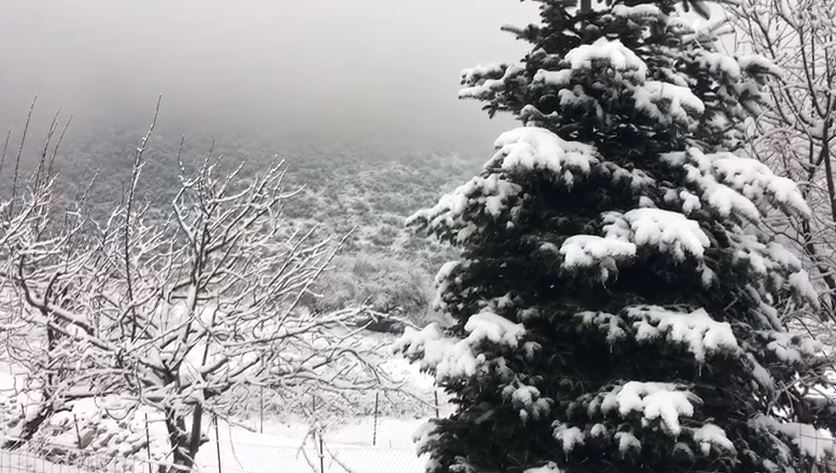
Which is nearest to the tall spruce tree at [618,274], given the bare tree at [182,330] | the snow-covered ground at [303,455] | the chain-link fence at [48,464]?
the bare tree at [182,330]

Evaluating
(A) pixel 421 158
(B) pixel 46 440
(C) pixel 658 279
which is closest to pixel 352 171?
(A) pixel 421 158

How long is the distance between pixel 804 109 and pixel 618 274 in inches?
146

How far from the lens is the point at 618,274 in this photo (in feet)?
15.1

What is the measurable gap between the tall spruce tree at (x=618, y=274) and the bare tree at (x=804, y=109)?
1.15 metres

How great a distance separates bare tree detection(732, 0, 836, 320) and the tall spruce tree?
45.5 inches

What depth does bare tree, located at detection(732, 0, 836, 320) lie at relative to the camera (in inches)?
231

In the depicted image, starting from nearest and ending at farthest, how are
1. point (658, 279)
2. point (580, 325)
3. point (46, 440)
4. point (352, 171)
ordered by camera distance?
point (580, 325) < point (658, 279) < point (46, 440) < point (352, 171)

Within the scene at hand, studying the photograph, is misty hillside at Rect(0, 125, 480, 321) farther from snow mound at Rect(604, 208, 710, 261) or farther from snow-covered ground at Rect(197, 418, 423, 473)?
snow mound at Rect(604, 208, 710, 261)

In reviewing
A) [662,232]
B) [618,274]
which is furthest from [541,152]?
[618,274]

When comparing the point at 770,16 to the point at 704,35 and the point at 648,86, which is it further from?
the point at 648,86

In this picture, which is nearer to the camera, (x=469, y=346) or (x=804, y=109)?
(x=469, y=346)

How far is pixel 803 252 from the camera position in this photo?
5.75 metres

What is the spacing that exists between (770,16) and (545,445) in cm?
Result: 532

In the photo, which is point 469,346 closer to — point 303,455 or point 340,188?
point 303,455
